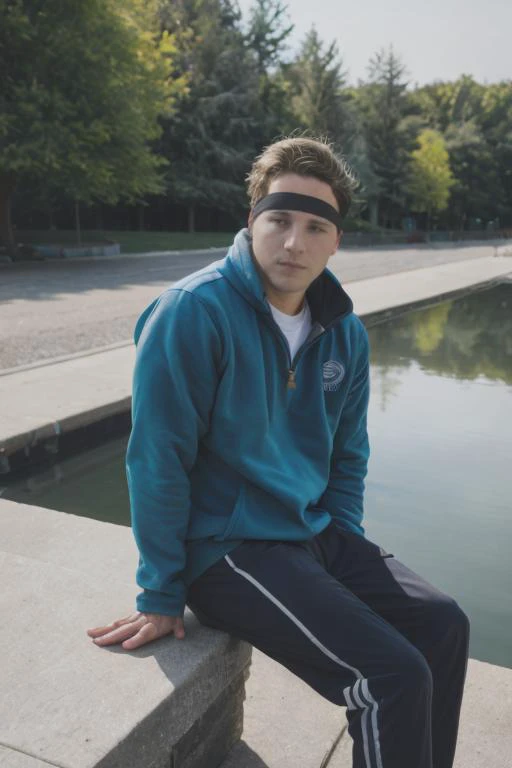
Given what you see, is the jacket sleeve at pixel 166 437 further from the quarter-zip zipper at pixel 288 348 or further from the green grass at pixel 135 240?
the green grass at pixel 135 240

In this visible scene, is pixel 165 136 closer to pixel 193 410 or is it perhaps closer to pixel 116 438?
pixel 116 438

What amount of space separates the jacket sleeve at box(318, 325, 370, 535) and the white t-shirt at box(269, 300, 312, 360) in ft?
0.77

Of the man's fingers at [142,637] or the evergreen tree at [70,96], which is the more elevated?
the evergreen tree at [70,96]

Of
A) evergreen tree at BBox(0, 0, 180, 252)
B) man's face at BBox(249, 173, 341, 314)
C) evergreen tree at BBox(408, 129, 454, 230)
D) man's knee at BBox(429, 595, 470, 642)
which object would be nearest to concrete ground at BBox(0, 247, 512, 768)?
man's knee at BBox(429, 595, 470, 642)

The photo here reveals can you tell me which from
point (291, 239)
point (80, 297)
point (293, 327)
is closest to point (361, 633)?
point (293, 327)

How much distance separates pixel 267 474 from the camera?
1994 millimetres

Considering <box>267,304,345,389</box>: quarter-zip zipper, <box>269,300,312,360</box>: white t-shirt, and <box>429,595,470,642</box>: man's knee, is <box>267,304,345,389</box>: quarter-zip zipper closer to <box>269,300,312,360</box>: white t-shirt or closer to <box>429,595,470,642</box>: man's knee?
<box>269,300,312,360</box>: white t-shirt

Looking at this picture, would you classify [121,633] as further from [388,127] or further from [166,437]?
[388,127]

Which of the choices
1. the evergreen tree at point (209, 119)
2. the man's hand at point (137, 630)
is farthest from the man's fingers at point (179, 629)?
the evergreen tree at point (209, 119)

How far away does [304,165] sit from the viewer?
2.10m

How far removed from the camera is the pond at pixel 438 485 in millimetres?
3654

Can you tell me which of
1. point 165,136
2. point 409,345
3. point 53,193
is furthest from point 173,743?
point 165,136

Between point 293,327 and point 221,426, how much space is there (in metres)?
0.42

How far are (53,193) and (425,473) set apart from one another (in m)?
Result: 26.2
